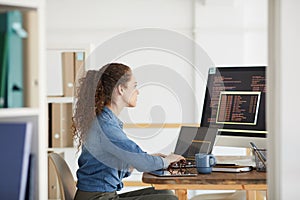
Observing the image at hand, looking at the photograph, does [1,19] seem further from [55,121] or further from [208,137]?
[55,121]

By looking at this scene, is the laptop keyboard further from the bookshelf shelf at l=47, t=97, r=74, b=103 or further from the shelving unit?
the bookshelf shelf at l=47, t=97, r=74, b=103

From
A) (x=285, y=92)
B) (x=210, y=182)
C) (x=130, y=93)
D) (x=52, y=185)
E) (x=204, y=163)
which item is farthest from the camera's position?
(x=52, y=185)

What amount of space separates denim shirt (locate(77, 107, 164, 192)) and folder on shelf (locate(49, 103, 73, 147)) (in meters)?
2.83

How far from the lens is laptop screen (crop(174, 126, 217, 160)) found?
3273mm

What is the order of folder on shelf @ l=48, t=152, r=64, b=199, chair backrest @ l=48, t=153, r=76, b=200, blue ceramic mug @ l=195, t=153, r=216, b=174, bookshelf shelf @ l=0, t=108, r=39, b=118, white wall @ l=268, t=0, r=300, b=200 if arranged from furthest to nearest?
folder on shelf @ l=48, t=152, r=64, b=199
chair backrest @ l=48, t=153, r=76, b=200
blue ceramic mug @ l=195, t=153, r=216, b=174
white wall @ l=268, t=0, r=300, b=200
bookshelf shelf @ l=0, t=108, r=39, b=118

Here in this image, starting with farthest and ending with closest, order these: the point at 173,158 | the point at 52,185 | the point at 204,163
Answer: the point at 52,185 < the point at 173,158 < the point at 204,163

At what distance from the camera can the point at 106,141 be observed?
10.1 ft

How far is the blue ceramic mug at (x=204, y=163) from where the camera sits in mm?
3033

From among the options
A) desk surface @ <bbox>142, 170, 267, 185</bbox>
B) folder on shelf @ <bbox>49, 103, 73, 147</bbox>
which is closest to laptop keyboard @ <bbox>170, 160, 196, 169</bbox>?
desk surface @ <bbox>142, 170, 267, 185</bbox>

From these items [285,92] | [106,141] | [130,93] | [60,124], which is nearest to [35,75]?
[285,92]

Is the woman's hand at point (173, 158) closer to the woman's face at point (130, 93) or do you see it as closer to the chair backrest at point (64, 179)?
the woman's face at point (130, 93)

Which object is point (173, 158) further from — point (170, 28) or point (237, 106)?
point (170, 28)

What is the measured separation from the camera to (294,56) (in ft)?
7.14

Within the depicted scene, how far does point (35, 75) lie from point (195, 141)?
157cm
